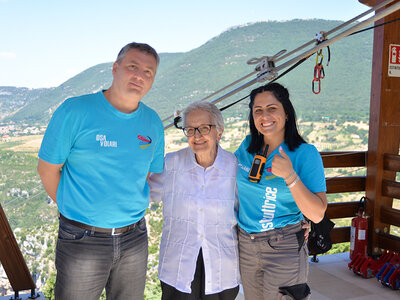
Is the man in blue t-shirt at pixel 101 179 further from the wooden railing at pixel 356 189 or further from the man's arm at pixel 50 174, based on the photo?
the wooden railing at pixel 356 189

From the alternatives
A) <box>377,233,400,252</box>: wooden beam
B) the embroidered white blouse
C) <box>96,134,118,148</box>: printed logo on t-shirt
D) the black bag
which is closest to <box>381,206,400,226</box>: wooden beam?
<box>377,233,400,252</box>: wooden beam

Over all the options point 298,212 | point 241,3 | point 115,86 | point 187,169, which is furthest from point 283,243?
point 241,3

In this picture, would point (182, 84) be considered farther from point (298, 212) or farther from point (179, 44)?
point (179, 44)

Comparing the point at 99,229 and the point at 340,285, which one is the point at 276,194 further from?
the point at 340,285

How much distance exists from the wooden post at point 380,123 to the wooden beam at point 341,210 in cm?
16

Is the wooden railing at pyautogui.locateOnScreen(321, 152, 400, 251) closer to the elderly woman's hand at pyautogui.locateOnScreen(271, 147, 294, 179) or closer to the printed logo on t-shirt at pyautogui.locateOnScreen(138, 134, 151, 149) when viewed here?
the elderly woman's hand at pyautogui.locateOnScreen(271, 147, 294, 179)

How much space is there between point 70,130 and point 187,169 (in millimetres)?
548

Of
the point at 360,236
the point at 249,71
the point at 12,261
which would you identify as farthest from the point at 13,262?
the point at 249,71

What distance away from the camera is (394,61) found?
3.15 meters

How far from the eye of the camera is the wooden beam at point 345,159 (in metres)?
3.24

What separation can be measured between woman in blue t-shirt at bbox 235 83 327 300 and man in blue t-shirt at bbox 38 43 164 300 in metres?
0.47

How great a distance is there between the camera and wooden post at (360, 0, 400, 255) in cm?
313

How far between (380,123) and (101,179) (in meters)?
2.71

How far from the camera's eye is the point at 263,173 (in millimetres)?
1541
